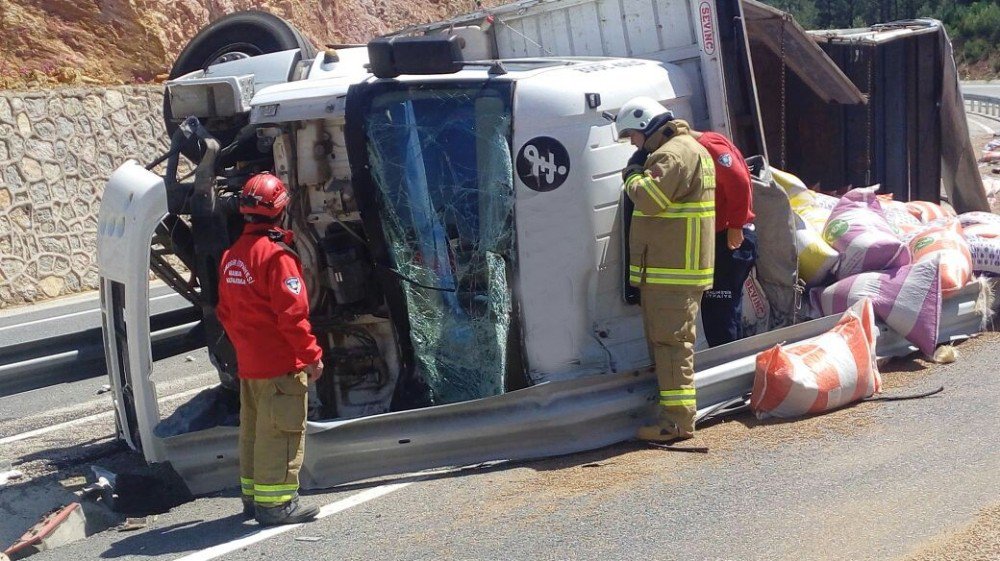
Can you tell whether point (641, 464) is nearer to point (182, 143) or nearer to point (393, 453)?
point (393, 453)

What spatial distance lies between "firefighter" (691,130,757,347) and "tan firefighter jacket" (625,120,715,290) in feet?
0.86

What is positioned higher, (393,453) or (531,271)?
(531,271)

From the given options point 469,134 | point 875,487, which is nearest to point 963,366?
point 875,487

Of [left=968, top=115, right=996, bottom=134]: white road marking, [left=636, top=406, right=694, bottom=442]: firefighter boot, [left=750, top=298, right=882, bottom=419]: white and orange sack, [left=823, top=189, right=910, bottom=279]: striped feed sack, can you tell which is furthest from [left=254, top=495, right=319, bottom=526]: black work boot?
[left=968, top=115, right=996, bottom=134]: white road marking

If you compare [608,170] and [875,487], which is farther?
[608,170]

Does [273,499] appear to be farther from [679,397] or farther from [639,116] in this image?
[639,116]

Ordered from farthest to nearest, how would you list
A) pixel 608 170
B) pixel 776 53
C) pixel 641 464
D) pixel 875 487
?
1. pixel 776 53
2. pixel 608 170
3. pixel 641 464
4. pixel 875 487

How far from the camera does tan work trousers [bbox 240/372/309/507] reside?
5023 millimetres

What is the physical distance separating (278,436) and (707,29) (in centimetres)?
334

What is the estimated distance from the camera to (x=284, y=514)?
5016 millimetres

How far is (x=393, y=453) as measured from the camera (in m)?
5.50

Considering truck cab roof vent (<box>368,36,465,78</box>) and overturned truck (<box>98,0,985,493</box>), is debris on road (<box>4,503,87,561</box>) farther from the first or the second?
truck cab roof vent (<box>368,36,465,78</box>)

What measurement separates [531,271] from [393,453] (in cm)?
109

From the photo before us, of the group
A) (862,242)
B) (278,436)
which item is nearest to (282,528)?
(278,436)
